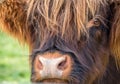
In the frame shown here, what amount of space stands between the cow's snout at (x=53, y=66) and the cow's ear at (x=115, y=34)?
50cm

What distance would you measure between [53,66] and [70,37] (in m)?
0.36

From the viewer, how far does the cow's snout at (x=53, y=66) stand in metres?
4.84

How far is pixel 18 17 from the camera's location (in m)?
5.49

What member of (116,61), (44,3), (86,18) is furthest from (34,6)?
(116,61)

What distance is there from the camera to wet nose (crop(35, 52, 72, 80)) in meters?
4.84

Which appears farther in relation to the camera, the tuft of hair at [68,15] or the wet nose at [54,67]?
the tuft of hair at [68,15]

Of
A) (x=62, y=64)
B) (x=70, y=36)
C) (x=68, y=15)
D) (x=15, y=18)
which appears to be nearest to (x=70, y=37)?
(x=70, y=36)

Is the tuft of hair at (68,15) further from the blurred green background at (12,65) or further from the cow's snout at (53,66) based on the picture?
the blurred green background at (12,65)

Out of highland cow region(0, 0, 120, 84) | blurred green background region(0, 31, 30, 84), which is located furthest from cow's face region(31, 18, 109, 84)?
blurred green background region(0, 31, 30, 84)

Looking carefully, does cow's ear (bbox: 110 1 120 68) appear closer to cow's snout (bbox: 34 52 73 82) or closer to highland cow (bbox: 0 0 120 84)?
highland cow (bbox: 0 0 120 84)

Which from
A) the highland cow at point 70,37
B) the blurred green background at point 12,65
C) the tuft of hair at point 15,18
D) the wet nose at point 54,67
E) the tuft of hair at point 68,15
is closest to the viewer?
the wet nose at point 54,67

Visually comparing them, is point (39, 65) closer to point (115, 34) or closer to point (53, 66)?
point (53, 66)

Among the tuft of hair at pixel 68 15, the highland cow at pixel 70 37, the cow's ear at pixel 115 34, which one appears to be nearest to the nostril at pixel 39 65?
the highland cow at pixel 70 37

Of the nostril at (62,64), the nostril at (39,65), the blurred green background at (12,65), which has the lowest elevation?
the blurred green background at (12,65)
